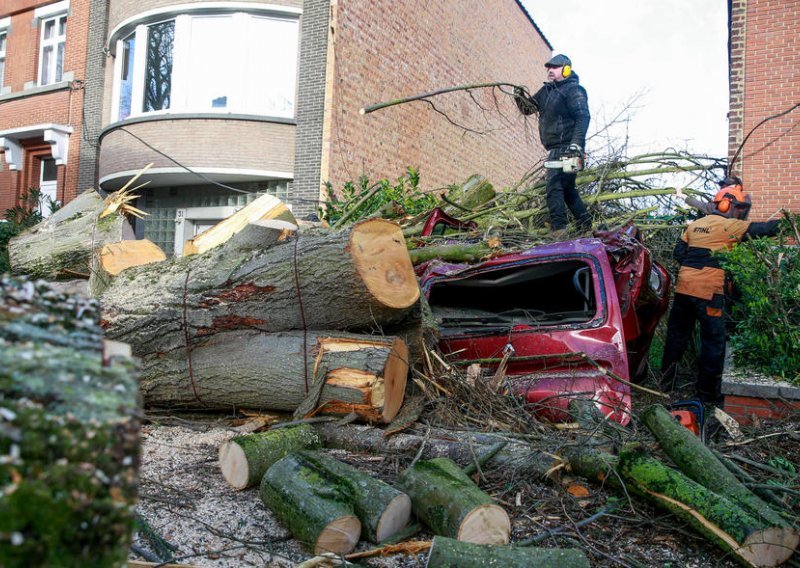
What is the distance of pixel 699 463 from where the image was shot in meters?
3.43

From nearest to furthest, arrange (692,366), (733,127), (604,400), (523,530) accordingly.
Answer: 1. (523,530)
2. (604,400)
3. (692,366)
4. (733,127)

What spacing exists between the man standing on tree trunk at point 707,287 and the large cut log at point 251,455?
3867 mm

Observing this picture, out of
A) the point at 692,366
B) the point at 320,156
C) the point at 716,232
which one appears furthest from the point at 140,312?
the point at 320,156

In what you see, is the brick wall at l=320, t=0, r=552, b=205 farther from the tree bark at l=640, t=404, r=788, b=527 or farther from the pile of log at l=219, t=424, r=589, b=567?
the pile of log at l=219, t=424, r=589, b=567

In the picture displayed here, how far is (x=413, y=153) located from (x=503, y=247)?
10364 millimetres

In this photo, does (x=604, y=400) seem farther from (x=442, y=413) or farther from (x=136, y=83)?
(x=136, y=83)

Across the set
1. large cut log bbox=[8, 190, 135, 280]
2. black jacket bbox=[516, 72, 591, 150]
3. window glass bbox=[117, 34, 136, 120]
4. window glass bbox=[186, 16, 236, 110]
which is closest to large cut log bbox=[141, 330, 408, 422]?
large cut log bbox=[8, 190, 135, 280]

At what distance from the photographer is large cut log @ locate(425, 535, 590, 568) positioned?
249cm

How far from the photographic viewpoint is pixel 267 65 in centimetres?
1301

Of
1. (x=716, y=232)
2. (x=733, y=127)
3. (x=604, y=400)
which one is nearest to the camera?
(x=604, y=400)

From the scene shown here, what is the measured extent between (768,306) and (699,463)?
9.02ft

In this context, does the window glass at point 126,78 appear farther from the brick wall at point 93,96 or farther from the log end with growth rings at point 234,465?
the log end with growth rings at point 234,465

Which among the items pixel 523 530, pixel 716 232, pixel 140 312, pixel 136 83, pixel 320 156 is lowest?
pixel 523 530

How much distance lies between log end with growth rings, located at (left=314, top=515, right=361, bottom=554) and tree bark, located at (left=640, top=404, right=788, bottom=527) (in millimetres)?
1761
